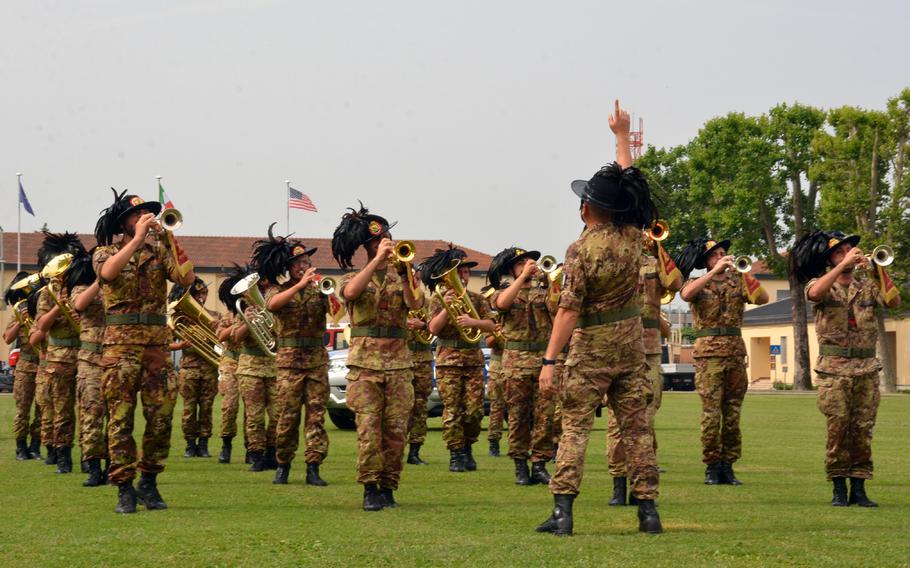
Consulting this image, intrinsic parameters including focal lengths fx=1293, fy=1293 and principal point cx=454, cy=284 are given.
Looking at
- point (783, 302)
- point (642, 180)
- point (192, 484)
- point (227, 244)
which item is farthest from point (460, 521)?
point (227, 244)

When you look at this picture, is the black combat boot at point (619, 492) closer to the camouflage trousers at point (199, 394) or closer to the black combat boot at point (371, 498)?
the black combat boot at point (371, 498)

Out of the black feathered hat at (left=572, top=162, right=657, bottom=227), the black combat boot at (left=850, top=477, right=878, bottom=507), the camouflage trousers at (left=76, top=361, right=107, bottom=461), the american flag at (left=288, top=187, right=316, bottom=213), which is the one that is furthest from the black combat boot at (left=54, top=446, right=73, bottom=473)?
the american flag at (left=288, top=187, right=316, bottom=213)

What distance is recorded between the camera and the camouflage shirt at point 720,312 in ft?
41.7

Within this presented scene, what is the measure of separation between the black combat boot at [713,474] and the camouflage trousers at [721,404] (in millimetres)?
65

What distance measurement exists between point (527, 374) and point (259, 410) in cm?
316

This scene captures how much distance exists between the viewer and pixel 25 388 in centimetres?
1678

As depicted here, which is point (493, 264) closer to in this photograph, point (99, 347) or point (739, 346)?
point (739, 346)

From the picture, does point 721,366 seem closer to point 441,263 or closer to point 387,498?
point 387,498

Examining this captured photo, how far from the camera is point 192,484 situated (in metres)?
13.0

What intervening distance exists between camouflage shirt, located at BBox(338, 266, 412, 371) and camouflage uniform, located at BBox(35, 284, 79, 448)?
4.77m

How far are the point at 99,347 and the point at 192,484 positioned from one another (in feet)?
5.88

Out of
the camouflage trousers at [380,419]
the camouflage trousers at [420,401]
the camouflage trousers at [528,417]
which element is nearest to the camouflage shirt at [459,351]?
the camouflage trousers at [420,401]

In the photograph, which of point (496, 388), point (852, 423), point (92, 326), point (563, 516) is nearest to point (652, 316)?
point (852, 423)

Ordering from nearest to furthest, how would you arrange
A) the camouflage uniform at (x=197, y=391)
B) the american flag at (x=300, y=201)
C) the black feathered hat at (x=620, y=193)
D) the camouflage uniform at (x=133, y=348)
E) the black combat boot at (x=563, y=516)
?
the black combat boot at (x=563, y=516), the black feathered hat at (x=620, y=193), the camouflage uniform at (x=133, y=348), the camouflage uniform at (x=197, y=391), the american flag at (x=300, y=201)
